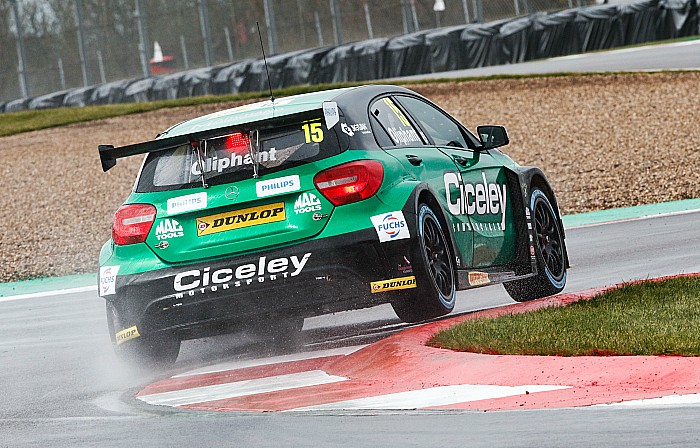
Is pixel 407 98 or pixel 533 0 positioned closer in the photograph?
pixel 407 98

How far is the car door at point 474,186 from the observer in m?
8.73

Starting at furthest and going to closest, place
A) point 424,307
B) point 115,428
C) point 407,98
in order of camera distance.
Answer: point 407,98 < point 424,307 < point 115,428

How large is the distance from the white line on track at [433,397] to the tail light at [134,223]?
2221 mm

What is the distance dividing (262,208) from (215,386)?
1.13m

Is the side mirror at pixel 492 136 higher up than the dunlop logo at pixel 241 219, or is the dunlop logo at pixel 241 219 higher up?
the side mirror at pixel 492 136

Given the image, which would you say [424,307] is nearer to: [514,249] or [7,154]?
[514,249]

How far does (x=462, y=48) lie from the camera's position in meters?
35.3

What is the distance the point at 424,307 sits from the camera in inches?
311

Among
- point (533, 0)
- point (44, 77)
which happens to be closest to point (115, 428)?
point (533, 0)

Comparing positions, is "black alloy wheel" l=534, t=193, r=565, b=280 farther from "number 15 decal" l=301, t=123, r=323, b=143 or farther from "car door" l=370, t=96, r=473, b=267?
"number 15 decal" l=301, t=123, r=323, b=143

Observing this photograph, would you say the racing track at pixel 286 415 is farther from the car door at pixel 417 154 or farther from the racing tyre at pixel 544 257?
the car door at pixel 417 154

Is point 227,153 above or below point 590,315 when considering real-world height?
above

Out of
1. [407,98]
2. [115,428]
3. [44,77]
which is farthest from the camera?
[44,77]

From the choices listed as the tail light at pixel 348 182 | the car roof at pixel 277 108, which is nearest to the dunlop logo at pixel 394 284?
the tail light at pixel 348 182
